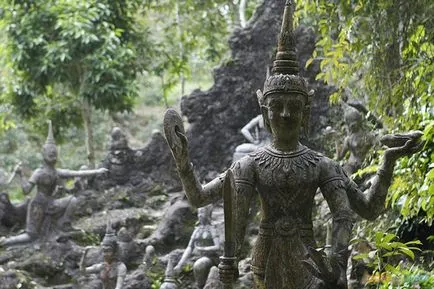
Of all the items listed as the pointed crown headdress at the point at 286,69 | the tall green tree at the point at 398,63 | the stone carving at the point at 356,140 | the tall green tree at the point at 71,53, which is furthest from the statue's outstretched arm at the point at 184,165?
the tall green tree at the point at 71,53

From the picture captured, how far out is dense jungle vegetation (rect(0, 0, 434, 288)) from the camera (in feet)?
22.7

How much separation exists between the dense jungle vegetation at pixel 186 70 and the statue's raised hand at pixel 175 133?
6.28ft

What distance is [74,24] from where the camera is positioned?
1455cm

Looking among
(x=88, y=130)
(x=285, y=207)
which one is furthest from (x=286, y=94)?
(x=88, y=130)

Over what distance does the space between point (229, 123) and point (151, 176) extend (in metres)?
1.88

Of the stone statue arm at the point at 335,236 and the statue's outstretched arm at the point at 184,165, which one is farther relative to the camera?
the statue's outstretched arm at the point at 184,165

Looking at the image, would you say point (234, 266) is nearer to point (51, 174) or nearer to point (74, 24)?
point (51, 174)

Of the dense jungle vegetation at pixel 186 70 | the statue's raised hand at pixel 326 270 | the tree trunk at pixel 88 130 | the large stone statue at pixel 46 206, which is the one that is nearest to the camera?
the statue's raised hand at pixel 326 270

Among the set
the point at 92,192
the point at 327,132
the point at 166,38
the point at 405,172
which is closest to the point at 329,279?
the point at 405,172

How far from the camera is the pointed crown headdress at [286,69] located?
182 inches

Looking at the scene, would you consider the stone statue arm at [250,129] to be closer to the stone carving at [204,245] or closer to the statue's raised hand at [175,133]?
the stone carving at [204,245]

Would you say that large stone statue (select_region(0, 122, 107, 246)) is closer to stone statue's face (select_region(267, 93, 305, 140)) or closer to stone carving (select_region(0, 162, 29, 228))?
stone carving (select_region(0, 162, 29, 228))

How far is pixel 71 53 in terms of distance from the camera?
49.2 ft

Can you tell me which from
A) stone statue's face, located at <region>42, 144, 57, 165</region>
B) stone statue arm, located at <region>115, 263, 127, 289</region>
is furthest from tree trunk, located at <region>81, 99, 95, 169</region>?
stone statue arm, located at <region>115, 263, 127, 289</region>
